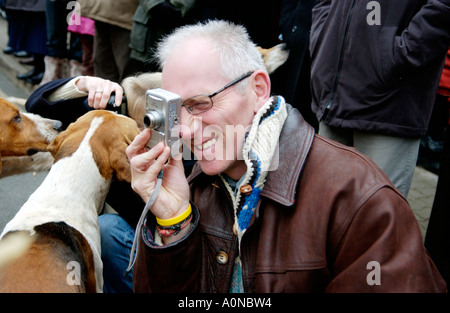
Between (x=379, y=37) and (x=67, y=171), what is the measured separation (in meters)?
1.95

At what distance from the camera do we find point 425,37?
7.34 ft

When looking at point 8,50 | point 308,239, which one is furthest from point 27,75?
point 308,239

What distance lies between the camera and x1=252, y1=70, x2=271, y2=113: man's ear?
1.63 m

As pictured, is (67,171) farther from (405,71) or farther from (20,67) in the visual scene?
(20,67)

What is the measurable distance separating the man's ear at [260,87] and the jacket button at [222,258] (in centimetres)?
59

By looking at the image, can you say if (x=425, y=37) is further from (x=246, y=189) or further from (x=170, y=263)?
(x=170, y=263)

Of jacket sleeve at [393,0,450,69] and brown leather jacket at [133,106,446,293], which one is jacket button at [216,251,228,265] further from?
jacket sleeve at [393,0,450,69]

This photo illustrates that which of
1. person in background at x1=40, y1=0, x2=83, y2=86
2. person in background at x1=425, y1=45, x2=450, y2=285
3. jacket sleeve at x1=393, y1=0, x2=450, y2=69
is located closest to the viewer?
jacket sleeve at x1=393, y1=0, x2=450, y2=69

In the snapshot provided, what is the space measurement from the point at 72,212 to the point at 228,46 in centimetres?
126

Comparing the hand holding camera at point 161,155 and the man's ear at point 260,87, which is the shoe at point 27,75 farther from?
the man's ear at point 260,87

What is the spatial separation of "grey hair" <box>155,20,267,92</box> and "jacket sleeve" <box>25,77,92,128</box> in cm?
133

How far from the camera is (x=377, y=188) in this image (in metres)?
1.39

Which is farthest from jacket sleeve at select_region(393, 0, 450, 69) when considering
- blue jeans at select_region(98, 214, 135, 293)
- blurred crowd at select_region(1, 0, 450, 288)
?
blue jeans at select_region(98, 214, 135, 293)
